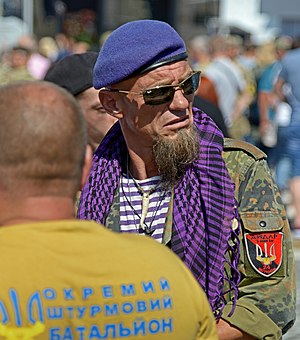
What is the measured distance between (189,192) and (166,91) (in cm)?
33

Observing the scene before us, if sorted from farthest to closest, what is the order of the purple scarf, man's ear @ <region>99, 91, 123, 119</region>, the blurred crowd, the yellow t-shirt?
the blurred crowd
man's ear @ <region>99, 91, 123, 119</region>
the purple scarf
the yellow t-shirt

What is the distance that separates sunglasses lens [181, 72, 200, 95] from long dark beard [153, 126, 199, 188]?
13 cm

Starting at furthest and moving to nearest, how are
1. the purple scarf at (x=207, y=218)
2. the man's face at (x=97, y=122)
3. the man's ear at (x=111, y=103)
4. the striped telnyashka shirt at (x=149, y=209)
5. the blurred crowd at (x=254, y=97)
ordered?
the blurred crowd at (x=254, y=97)
the man's face at (x=97, y=122)
the man's ear at (x=111, y=103)
the striped telnyashka shirt at (x=149, y=209)
the purple scarf at (x=207, y=218)

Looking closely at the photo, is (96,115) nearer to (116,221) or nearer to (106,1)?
(116,221)

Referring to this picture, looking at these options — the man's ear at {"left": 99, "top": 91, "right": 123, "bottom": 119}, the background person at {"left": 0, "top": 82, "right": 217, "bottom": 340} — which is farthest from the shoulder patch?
the background person at {"left": 0, "top": 82, "right": 217, "bottom": 340}

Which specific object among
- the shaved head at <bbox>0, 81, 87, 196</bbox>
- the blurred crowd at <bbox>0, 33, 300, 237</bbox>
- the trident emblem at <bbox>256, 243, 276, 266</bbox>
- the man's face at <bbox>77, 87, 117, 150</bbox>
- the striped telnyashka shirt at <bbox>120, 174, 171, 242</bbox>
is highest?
the shaved head at <bbox>0, 81, 87, 196</bbox>

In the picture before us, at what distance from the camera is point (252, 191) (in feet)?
9.95

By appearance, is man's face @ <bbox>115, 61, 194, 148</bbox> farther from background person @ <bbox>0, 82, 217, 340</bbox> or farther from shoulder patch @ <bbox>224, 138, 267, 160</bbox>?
background person @ <bbox>0, 82, 217, 340</bbox>

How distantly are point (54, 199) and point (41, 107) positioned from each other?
0.62 feet

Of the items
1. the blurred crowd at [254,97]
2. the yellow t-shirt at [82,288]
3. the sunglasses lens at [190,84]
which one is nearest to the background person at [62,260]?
the yellow t-shirt at [82,288]

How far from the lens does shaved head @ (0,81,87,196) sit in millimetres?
1982

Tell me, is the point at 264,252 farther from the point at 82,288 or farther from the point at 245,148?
the point at 82,288

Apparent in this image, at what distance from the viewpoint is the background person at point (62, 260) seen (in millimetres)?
1938

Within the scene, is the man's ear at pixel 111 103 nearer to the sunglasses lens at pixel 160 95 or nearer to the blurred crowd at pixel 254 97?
the sunglasses lens at pixel 160 95
